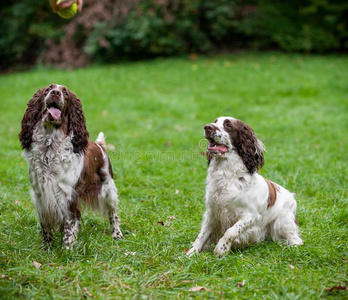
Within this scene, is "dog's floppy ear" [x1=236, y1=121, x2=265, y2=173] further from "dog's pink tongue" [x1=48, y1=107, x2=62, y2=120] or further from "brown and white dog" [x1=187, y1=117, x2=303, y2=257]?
"dog's pink tongue" [x1=48, y1=107, x2=62, y2=120]

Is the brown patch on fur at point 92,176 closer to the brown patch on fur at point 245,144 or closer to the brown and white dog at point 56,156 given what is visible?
the brown and white dog at point 56,156

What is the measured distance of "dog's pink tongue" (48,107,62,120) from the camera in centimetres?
436

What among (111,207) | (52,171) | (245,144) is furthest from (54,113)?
(245,144)

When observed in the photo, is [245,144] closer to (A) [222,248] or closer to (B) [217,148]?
(B) [217,148]

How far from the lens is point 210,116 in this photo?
1116 cm

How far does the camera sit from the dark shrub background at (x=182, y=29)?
1686 cm

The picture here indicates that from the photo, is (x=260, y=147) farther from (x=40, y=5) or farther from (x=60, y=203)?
(x=40, y=5)

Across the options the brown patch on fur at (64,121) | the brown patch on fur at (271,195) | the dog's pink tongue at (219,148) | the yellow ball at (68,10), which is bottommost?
the brown patch on fur at (271,195)

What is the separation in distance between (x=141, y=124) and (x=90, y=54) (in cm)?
804

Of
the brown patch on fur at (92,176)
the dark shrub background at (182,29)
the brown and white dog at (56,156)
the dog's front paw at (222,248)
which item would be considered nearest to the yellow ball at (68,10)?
the brown and white dog at (56,156)

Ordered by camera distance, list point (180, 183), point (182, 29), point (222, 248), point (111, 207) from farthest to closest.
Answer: point (182, 29), point (180, 183), point (111, 207), point (222, 248)

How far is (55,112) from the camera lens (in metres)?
4.38

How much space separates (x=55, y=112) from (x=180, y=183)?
8.90ft

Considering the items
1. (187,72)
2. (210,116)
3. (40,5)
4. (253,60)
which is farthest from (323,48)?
(40,5)
